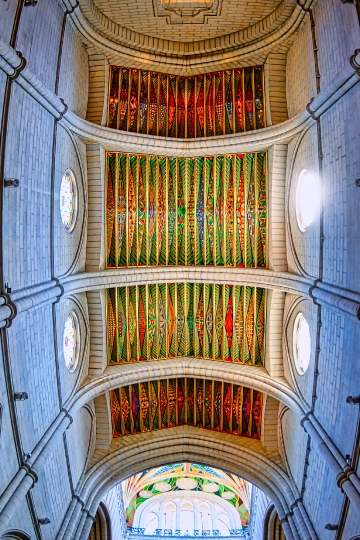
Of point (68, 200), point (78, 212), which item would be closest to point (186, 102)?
point (78, 212)

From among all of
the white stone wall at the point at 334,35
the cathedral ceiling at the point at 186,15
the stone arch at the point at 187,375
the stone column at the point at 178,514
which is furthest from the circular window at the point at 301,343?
the stone column at the point at 178,514

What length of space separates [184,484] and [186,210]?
13.6 meters

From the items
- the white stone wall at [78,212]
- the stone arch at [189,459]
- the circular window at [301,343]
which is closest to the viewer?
the white stone wall at [78,212]

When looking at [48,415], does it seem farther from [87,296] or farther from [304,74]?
[304,74]

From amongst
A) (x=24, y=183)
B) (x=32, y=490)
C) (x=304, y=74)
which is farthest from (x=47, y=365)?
(x=304, y=74)

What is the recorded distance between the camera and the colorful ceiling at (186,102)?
583 inches

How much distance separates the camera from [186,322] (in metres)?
16.1

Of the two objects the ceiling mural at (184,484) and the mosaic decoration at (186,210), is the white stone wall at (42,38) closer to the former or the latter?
the mosaic decoration at (186,210)

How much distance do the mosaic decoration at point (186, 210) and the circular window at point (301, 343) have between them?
7.10ft

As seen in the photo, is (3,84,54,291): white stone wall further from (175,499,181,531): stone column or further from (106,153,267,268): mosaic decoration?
(175,499,181,531): stone column

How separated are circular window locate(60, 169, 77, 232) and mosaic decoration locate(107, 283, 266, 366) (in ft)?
8.61

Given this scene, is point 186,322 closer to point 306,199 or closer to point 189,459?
point 189,459

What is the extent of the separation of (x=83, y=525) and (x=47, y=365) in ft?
16.4

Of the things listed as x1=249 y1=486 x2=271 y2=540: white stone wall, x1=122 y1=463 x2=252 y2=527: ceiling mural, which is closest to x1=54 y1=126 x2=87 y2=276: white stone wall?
x1=249 y1=486 x2=271 y2=540: white stone wall
